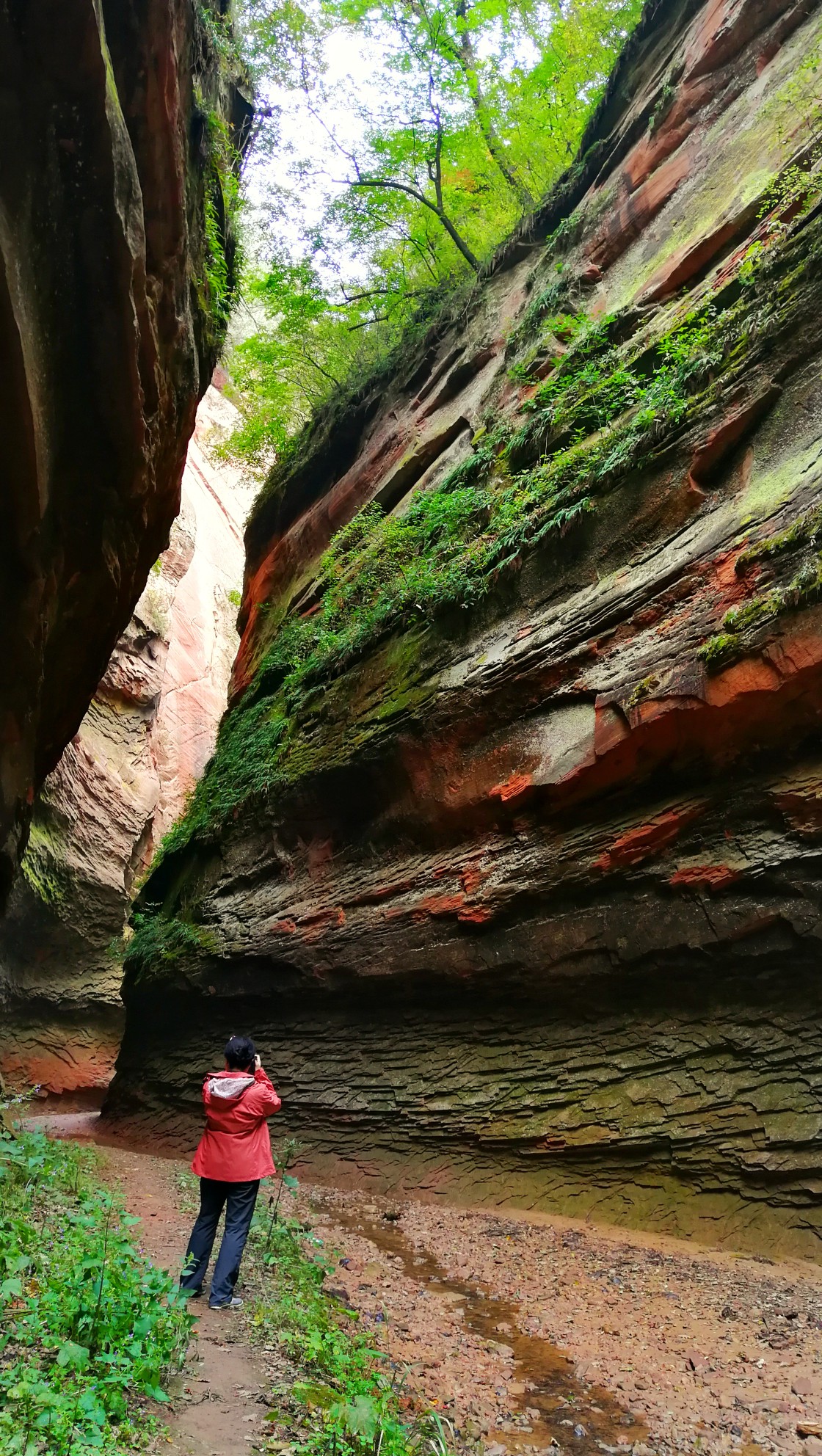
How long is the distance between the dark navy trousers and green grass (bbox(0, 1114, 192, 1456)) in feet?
1.13

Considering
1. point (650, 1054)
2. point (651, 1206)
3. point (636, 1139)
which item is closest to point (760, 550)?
point (650, 1054)

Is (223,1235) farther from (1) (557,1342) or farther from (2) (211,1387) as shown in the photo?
(1) (557,1342)

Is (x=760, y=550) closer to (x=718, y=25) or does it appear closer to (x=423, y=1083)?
(x=423, y=1083)

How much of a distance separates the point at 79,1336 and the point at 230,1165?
1.57 metres

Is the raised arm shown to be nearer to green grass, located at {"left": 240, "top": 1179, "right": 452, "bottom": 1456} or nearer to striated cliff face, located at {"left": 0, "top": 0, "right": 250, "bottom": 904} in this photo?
green grass, located at {"left": 240, "top": 1179, "right": 452, "bottom": 1456}

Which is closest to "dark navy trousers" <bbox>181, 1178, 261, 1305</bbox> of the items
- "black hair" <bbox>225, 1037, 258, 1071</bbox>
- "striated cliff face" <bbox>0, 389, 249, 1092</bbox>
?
"black hair" <bbox>225, 1037, 258, 1071</bbox>

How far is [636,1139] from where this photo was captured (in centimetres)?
629

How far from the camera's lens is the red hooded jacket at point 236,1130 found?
14.9ft

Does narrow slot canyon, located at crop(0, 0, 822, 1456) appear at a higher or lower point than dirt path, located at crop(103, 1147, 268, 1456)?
higher

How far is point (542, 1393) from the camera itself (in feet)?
12.7

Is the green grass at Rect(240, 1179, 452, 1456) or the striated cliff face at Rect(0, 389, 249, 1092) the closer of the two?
the green grass at Rect(240, 1179, 452, 1456)

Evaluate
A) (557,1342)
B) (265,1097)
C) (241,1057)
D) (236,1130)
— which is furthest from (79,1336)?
(557,1342)

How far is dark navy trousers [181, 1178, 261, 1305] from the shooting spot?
4199 millimetres

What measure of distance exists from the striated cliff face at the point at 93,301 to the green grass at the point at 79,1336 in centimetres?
435
